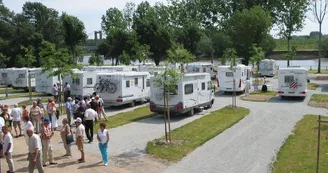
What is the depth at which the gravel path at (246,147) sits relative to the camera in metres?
11.8

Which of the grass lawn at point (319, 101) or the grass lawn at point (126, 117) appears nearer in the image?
the grass lawn at point (126, 117)

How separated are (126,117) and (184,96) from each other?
3595mm

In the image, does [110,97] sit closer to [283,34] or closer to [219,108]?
[219,108]

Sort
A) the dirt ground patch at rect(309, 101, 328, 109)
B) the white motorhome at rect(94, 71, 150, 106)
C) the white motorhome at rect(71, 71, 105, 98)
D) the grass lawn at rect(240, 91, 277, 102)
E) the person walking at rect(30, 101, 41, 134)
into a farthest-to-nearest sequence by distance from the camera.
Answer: the white motorhome at rect(71, 71, 105, 98)
the grass lawn at rect(240, 91, 277, 102)
the dirt ground patch at rect(309, 101, 328, 109)
the white motorhome at rect(94, 71, 150, 106)
the person walking at rect(30, 101, 41, 134)

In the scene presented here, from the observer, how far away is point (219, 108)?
2406 centimetres

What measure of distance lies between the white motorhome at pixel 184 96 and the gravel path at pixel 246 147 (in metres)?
2.96

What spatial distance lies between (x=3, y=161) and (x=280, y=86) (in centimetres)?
2081

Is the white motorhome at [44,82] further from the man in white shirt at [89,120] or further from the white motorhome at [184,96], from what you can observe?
the man in white shirt at [89,120]

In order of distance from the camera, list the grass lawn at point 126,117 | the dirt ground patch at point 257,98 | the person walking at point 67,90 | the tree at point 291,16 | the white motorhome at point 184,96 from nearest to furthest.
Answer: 1. the grass lawn at point 126,117
2. the white motorhome at point 184,96
3. the person walking at point 67,90
4. the dirt ground patch at point 257,98
5. the tree at point 291,16

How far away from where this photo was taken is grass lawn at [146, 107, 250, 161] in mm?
13414

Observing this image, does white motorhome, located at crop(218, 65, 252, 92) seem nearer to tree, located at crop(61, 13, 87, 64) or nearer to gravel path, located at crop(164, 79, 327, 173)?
gravel path, located at crop(164, 79, 327, 173)


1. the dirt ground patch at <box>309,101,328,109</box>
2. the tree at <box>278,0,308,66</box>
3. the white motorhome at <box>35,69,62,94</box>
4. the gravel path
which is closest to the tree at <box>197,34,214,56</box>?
the tree at <box>278,0,308,66</box>

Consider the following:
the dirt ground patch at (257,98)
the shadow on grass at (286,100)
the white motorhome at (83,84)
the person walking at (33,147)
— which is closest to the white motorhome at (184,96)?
the dirt ground patch at (257,98)

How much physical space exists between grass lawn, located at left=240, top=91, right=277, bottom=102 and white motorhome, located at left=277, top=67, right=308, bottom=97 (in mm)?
1583
